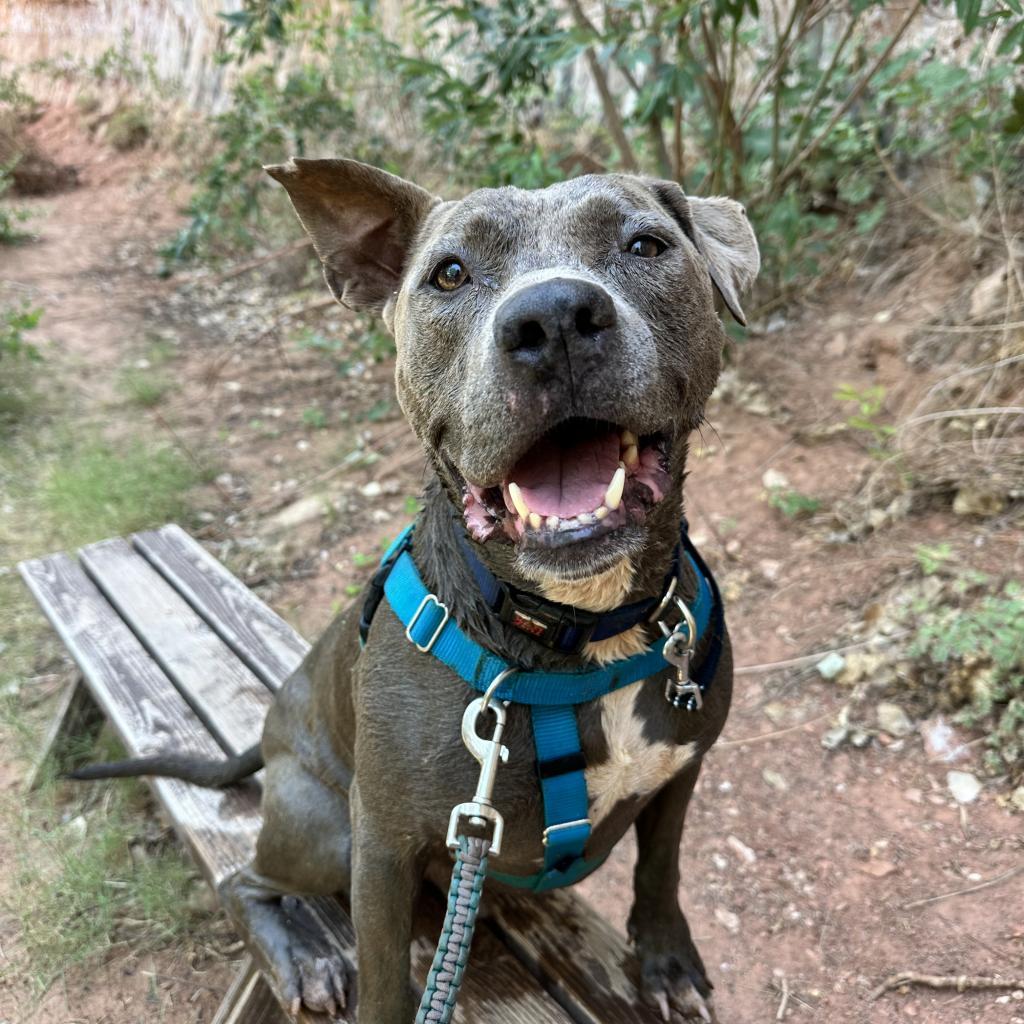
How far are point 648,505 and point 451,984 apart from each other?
3.07 ft

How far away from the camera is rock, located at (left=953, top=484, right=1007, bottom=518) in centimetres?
376

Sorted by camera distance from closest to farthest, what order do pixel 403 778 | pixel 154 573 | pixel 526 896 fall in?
1. pixel 403 778
2. pixel 526 896
3. pixel 154 573

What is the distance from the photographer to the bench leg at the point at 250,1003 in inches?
105

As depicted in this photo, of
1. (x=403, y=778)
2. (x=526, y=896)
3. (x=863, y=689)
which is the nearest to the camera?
(x=403, y=778)

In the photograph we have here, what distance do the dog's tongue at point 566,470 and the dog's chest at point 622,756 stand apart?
0.48 meters

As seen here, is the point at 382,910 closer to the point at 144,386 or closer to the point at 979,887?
the point at 979,887

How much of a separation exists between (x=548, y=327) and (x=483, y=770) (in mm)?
826

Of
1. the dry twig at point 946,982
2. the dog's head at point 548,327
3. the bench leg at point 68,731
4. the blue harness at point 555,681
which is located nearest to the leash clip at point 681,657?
the blue harness at point 555,681

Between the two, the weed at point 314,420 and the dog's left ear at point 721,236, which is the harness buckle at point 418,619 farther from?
the weed at point 314,420

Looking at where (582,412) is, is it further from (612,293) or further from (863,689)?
(863,689)

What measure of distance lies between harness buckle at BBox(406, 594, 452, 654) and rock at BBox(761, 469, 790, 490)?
316cm

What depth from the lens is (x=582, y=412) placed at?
1.57 meters

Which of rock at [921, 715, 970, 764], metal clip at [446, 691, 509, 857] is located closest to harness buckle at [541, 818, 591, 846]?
metal clip at [446, 691, 509, 857]

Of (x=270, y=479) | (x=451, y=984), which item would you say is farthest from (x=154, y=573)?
(x=451, y=984)
